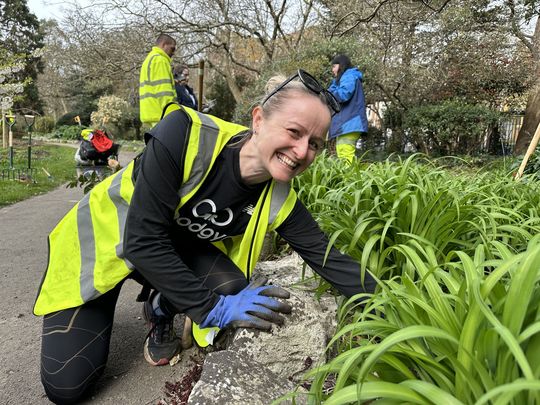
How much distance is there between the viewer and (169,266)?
5.41 ft

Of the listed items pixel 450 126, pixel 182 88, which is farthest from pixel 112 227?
pixel 450 126

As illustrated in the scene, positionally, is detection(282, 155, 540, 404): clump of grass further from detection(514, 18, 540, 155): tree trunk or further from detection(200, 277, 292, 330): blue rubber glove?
detection(514, 18, 540, 155): tree trunk

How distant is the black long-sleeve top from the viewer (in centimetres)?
165

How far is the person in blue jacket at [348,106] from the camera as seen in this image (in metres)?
5.64

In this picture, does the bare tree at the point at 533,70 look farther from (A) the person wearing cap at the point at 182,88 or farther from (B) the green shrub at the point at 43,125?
A: (B) the green shrub at the point at 43,125

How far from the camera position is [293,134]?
159 cm

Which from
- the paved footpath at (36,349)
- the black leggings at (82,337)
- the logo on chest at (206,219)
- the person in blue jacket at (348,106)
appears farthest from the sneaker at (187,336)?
the person in blue jacket at (348,106)

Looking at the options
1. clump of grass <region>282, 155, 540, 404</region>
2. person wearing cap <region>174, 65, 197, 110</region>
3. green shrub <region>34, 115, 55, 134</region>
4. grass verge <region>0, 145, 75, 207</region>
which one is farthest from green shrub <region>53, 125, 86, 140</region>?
clump of grass <region>282, 155, 540, 404</region>

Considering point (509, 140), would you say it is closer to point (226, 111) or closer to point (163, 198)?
point (226, 111)

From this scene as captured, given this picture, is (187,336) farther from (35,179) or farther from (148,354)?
(35,179)

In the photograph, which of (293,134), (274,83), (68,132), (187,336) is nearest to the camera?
(293,134)

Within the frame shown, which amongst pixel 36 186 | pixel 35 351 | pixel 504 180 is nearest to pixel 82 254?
pixel 35 351

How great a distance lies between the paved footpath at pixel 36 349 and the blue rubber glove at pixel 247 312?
57 centimetres

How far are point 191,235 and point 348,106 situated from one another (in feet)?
13.6
